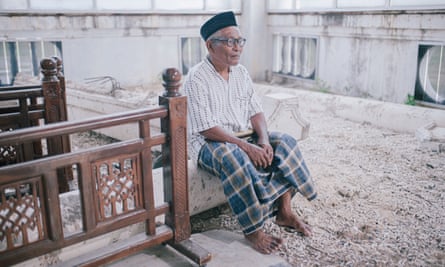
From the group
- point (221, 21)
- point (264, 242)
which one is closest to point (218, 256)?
point (264, 242)

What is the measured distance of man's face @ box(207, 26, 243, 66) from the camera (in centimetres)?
292

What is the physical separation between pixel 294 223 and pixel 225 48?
1334 mm

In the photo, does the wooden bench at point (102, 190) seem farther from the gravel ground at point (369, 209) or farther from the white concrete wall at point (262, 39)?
the white concrete wall at point (262, 39)

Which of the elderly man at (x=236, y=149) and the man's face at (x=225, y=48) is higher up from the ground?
the man's face at (x=225, y=48)

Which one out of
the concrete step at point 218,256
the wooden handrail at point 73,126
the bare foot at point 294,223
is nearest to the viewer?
the wooden handrail at point 73,126

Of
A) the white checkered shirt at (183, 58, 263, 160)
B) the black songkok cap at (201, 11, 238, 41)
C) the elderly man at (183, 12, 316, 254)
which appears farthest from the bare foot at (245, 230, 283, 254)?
the black songkok cap at (201, 11, 238, 41)

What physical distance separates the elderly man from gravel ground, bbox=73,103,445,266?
23cm

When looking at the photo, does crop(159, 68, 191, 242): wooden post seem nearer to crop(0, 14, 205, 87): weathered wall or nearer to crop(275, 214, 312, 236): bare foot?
crop(275, 214, 312, 236): bare foot

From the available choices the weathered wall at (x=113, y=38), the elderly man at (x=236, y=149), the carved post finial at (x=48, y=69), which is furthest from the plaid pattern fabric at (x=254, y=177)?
the weathered wall at (x=113, y=38)

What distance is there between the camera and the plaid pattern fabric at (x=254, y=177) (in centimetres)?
267

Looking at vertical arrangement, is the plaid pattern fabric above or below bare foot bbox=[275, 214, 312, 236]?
above

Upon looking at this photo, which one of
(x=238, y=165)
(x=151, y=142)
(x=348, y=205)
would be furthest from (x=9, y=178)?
(x=348, y=205)

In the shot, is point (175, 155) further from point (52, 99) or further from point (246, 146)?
point (52, 99)

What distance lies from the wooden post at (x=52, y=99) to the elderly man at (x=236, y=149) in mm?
1061
